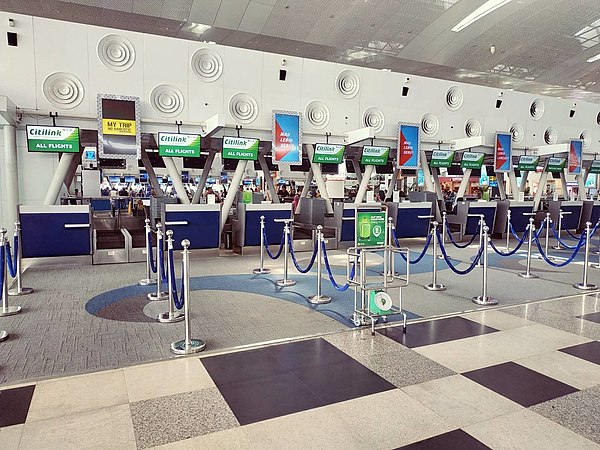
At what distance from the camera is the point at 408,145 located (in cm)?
1227

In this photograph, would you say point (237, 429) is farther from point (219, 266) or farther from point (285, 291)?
point (219, 266)

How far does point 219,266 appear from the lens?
860cm

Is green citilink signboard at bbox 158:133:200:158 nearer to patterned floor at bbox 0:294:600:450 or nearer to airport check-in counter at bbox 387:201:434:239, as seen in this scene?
airport check-in counter at bbox 387:201:434:239

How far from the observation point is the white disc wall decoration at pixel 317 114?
37.1 ft

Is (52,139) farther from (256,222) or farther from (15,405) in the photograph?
(15,405)

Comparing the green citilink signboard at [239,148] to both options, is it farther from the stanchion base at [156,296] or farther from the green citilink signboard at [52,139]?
the stanchion base at [156,296]

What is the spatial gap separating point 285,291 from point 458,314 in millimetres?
2466

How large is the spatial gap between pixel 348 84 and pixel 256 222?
4.74 m

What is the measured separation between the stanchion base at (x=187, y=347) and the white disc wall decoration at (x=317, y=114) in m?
8.18

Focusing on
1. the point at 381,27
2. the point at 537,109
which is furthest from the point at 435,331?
the point at 381,27

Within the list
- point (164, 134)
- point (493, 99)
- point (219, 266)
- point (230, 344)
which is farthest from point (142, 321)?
point (493, 99)

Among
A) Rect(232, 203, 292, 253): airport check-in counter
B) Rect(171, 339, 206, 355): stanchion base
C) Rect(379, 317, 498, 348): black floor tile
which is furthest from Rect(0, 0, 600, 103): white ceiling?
Rect(171, 339, 206, 355): stanchion base

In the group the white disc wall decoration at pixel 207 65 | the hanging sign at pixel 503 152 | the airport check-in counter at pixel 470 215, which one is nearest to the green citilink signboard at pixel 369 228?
the white disc wall decoration at pixel 207 65

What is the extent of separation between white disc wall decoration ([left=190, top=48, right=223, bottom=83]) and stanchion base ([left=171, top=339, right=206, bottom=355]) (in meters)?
7.50
